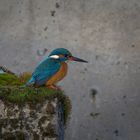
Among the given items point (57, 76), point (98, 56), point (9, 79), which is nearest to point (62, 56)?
point (57, 76)

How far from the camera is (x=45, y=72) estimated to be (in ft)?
7.97

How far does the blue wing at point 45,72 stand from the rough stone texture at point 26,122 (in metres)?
0.23

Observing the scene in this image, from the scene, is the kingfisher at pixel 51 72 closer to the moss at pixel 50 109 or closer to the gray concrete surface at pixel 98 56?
the moss at pixel 50 109

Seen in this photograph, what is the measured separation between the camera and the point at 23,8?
3.78 meters

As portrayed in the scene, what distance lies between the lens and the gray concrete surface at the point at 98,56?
364 cm

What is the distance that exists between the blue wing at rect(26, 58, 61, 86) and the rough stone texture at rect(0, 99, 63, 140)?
0.23 metres

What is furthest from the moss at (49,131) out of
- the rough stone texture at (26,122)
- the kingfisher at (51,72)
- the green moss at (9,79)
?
the green moss at (9,79)

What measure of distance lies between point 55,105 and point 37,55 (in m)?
1.56

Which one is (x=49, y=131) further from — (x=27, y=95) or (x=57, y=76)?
(x=57, y=76)

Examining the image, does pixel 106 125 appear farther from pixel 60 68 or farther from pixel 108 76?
pixel 60 68

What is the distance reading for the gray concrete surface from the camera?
3.64m

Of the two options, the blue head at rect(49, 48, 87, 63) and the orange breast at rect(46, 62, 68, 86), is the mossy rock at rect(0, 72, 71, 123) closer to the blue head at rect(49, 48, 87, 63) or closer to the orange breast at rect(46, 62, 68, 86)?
the orange breast at rect(46, 62, 68, 86)

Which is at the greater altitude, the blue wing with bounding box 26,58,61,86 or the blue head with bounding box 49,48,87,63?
the blue head with bounding box 49,48,87,63

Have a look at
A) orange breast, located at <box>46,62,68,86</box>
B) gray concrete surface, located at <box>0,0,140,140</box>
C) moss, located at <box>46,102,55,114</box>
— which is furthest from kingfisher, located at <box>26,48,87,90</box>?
gray concrete surface, located at <box>0,0,140,140</box>
